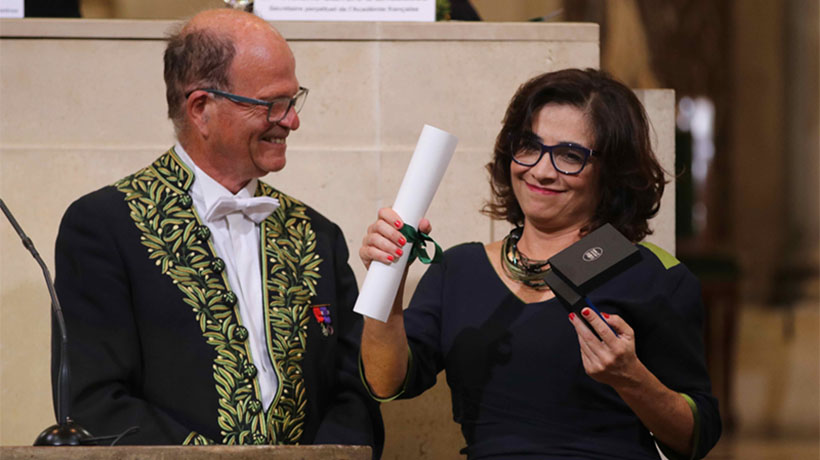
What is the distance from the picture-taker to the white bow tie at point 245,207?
9.00ft

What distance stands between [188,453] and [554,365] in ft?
3.37

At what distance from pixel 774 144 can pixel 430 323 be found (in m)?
12.5

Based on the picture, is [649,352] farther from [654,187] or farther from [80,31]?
[80,31]

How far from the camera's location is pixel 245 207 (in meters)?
2.78

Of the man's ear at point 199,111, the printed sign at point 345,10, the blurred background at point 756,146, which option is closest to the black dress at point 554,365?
the man's ear at point 199,111

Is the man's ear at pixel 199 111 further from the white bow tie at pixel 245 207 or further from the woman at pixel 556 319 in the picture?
the woman at pixel 556 319

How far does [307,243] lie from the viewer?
2912 millimetres

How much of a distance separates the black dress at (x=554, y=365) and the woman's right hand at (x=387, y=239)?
0.39 metres

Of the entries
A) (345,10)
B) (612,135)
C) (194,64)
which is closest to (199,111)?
(194,64)

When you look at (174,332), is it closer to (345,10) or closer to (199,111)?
(199,111)

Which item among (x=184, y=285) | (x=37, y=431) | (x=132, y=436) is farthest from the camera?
(x=37, y=431)

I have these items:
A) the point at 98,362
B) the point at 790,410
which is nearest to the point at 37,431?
the point at 98,362

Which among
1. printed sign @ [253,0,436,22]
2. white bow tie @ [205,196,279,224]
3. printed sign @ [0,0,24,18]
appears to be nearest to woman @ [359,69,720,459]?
white bow tie @ [205,196,279,224]

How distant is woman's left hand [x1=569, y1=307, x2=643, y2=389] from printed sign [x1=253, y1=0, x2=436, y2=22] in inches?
66.2
